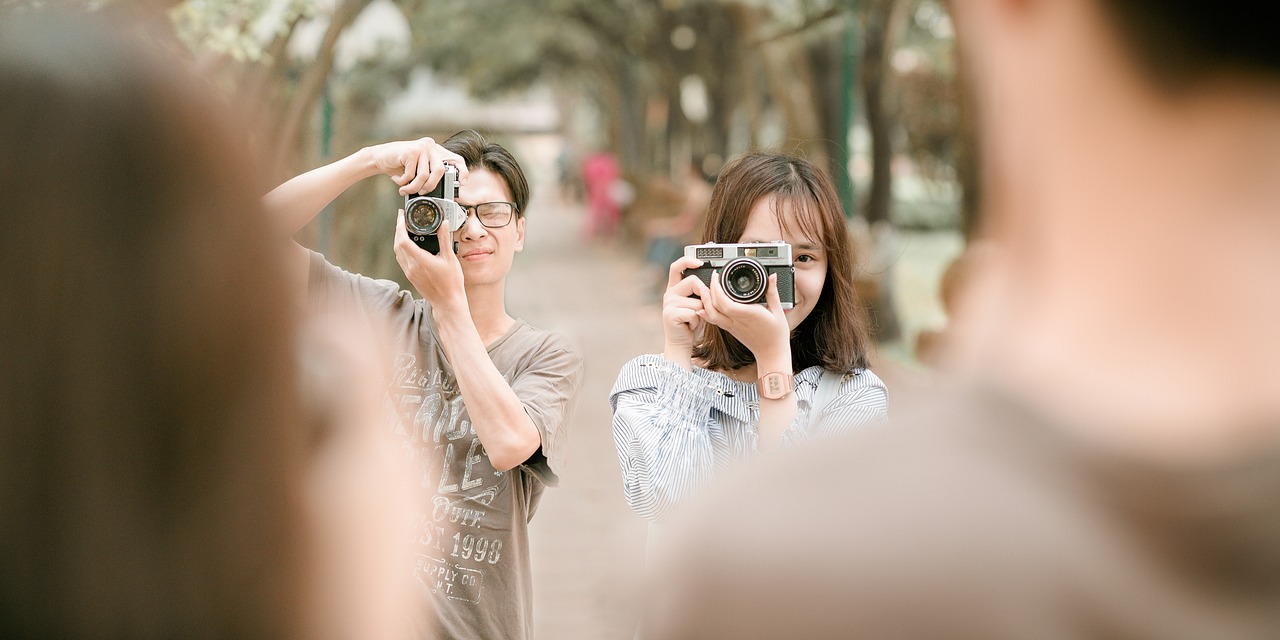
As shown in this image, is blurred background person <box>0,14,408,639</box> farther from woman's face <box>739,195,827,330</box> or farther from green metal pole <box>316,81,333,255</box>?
green metal pole <box>316,81,333,255</box>

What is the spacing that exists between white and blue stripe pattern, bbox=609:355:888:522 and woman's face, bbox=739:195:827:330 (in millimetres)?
141

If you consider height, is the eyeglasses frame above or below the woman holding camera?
above

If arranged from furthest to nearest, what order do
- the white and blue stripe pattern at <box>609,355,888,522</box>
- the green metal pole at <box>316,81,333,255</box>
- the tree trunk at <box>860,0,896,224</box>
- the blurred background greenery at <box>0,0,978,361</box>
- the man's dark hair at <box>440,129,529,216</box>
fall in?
the tree trunk at <box>860,0,896,224</box>, the green metal pole at <box>316,81,333,255</box>, the blurred background greenery at <box>0,0,978,361</box>, the man's dark hair at <box>440,129,529,216</box>, the white and blue stripe pattern at <box>609,355,888,522</box>

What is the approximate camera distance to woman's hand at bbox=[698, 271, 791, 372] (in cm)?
242

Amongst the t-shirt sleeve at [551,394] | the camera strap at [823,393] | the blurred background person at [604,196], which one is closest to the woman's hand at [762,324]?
the camera strap at [823,393]

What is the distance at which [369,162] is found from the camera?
2.79 meters

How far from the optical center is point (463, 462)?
260cm

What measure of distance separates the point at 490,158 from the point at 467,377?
0.67 m

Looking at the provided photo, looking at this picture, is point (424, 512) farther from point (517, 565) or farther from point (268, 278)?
point (268, 278)

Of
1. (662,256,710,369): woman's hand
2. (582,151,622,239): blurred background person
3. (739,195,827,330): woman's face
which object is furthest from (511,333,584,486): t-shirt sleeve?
(582,151,622,239): blurred background person

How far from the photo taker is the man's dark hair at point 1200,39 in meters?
0.74

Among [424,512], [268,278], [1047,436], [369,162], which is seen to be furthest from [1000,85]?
[369,162]

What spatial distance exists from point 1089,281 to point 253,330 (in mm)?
775

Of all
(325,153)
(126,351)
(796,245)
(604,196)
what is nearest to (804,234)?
(796,245)
